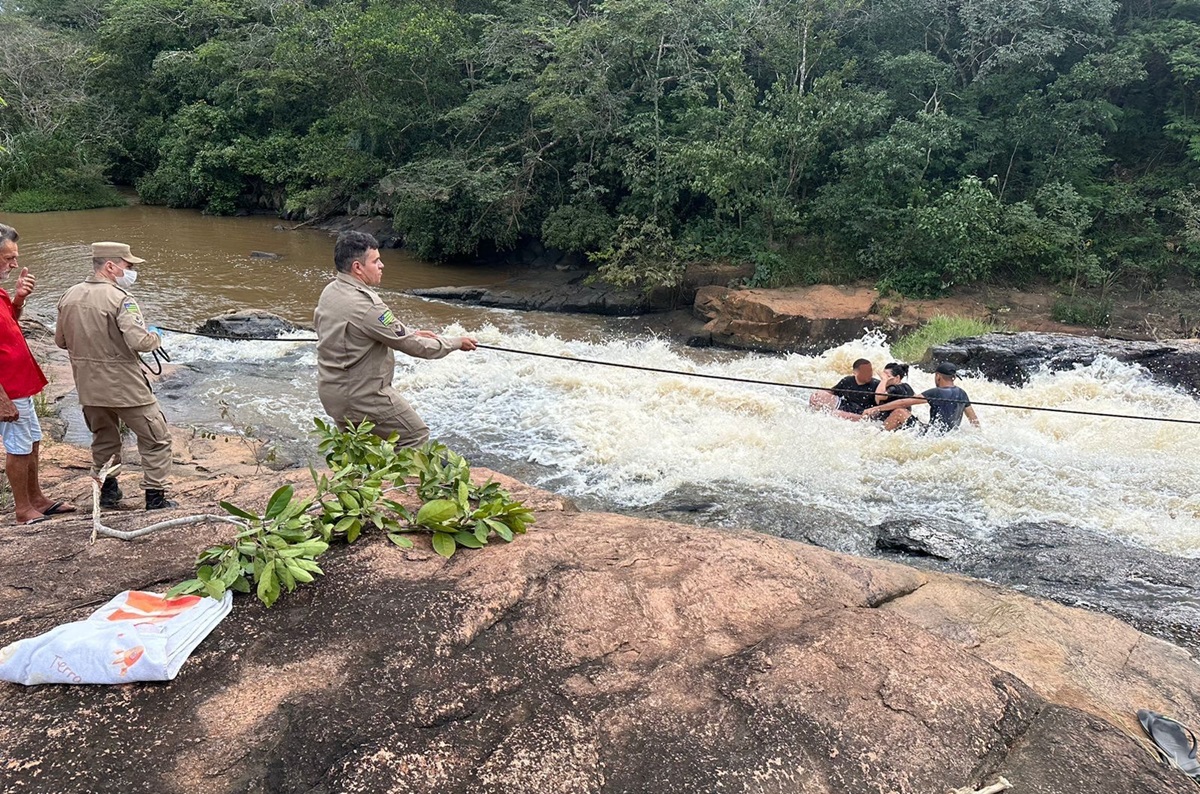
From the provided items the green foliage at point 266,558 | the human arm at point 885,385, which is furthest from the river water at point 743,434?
the green foliage at point 266,558

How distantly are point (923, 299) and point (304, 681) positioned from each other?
12.9m

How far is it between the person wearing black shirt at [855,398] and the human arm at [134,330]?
5.68m

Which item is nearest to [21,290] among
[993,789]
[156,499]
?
[156,499]

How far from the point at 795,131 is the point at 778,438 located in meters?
7.91

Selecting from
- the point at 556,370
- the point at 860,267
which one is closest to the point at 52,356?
the point at 556,370

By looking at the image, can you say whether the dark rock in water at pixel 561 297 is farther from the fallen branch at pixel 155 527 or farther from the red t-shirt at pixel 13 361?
the fallen branch at pixel 155 527

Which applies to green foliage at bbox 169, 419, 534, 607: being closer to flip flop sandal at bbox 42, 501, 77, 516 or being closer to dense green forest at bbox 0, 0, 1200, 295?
flip flop sandal at bbox 42, 501, 77, 516

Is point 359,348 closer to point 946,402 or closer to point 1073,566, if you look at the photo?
point 1073,566

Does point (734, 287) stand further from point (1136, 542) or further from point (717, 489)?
point (1136, 542)

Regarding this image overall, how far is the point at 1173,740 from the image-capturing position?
252cm

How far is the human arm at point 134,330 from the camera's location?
412 centimetres

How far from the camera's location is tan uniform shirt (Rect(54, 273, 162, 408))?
4.13 m

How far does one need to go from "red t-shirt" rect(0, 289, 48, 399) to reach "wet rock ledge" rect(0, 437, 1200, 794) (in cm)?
112

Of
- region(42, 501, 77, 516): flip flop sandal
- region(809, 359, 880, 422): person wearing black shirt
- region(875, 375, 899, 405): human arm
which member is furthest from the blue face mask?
region(875, 375, 899, 405): human arm
